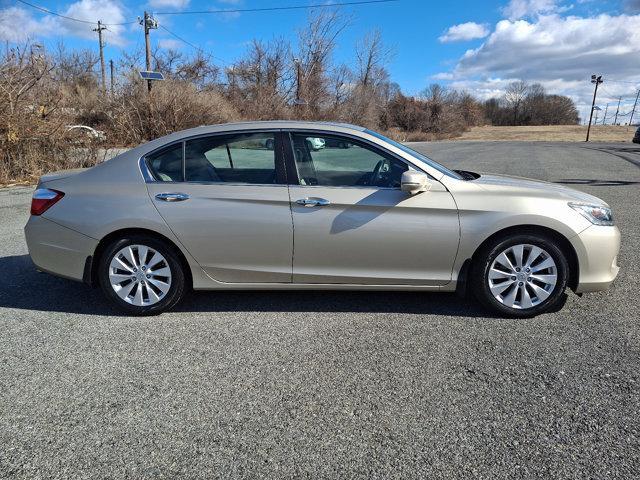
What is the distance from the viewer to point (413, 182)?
3.66 m

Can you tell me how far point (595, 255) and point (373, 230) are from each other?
179 cm

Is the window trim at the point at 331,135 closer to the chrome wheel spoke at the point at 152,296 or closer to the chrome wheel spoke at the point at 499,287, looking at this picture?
the chrome wheel spoke at the point at 499,287

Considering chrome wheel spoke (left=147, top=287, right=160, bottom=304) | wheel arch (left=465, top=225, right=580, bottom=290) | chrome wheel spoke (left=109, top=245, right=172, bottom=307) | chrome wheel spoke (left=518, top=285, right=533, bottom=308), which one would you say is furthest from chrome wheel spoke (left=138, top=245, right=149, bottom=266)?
chrome wheel spoke (left=518, top=285, right=533, bottom=308)

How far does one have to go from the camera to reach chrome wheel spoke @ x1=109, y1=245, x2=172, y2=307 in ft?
13.0

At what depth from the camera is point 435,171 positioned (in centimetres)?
395

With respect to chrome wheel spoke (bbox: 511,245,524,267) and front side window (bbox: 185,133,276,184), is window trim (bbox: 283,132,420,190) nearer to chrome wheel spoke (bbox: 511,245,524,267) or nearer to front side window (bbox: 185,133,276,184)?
front side window (bbox: 185,133,276,184)

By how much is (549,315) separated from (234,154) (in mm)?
3051

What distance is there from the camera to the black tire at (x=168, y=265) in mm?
3961

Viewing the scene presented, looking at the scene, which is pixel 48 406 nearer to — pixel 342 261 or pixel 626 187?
pixel 342 261

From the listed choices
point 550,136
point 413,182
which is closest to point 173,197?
point 413,182

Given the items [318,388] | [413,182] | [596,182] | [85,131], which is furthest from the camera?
[596,182]

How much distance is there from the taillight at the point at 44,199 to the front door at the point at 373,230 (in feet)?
6.64

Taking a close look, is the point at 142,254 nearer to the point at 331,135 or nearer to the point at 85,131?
the point at 331,135

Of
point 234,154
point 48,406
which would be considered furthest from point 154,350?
point 234,154
